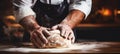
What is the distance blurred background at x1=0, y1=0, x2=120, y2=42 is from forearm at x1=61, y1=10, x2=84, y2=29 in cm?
288

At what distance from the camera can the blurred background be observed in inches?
229

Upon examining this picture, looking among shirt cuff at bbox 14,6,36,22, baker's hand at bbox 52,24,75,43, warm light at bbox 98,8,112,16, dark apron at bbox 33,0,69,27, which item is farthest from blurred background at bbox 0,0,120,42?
baker's hand at bbox 52,24,75,43

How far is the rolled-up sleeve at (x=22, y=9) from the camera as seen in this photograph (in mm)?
2388

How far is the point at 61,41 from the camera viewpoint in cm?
215

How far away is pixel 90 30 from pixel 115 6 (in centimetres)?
154

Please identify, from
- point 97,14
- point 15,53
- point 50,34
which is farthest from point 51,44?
point 97,14

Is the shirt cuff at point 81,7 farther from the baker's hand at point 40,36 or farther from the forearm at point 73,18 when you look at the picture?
the baker's hand at point 40,36

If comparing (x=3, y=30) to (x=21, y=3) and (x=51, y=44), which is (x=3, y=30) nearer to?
(x=21, y=3)

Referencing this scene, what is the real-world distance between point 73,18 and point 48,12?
0.30 m

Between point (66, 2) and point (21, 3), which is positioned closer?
point (21, 3)

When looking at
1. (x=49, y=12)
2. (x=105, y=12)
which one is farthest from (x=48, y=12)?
(x=105, y=12)

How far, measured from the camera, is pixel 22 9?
2.42 m

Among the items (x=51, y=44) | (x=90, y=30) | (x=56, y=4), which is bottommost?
(x=90, y=30)

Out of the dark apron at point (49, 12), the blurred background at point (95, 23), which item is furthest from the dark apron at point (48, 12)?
the blurred background at point (95, 23)
